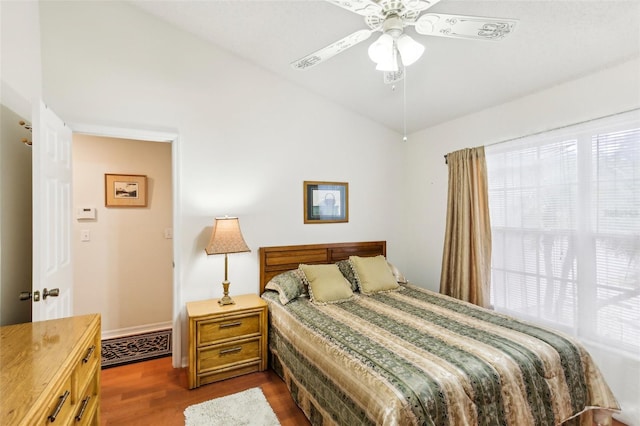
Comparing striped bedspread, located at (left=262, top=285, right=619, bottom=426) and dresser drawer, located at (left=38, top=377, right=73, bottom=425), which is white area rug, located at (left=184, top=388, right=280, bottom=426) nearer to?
striped bedspread, located at (left=262, top=285, right=619, bottom=426)

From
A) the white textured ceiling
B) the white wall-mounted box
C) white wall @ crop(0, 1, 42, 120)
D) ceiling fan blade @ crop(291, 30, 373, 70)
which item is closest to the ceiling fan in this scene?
ceiling fan blade @ crop(291, 30, 373, 70)

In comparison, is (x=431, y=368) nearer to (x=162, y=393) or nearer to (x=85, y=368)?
(x=85, y=368)

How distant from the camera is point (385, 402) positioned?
1347 mm

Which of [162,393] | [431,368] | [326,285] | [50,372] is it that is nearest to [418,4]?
[431,368]

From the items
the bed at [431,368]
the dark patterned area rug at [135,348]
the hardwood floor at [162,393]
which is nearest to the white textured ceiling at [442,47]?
the bed at [431,368]

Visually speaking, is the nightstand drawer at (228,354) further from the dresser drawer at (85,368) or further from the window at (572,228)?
the window at (572,228)

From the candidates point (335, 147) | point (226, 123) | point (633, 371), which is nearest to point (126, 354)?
point (226, 123)

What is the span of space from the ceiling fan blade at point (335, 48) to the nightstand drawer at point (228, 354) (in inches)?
87.9

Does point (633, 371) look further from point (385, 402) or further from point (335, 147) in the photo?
point (335, 147)

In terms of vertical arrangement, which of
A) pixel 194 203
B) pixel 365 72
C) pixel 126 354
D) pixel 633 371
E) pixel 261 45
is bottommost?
pixel 126 354

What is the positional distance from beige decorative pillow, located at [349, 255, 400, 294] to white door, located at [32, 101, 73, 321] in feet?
7.69

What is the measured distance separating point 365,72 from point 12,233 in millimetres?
2878

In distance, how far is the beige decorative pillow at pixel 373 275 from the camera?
9.85ft

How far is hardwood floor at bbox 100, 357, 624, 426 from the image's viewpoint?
2.07m
